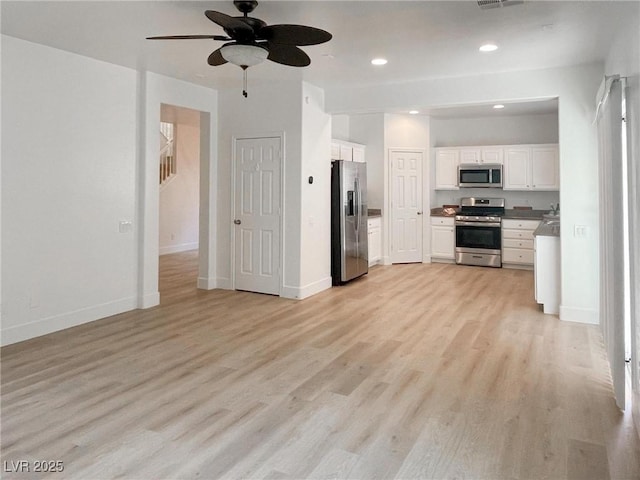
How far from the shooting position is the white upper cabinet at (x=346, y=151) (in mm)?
7453

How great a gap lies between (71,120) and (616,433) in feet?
16.6

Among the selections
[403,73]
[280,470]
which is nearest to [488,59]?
[403,73]

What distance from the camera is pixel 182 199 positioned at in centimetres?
1093

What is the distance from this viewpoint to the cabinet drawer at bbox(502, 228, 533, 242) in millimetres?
8117

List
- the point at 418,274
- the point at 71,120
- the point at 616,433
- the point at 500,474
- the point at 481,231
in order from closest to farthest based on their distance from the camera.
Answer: the point at 500,474 < the point at 616,433 < the point at 71,120 < the point at 418,274 < the point at 481,231

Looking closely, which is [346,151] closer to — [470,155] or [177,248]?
[470,155]

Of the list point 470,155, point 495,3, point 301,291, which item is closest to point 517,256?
point 470,155

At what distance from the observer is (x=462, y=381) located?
128 inches

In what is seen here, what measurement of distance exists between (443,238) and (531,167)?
1986 mm

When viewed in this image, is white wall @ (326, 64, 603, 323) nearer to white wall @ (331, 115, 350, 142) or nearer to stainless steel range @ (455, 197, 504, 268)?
stainless steel range @ (455, 197, 504, 268)

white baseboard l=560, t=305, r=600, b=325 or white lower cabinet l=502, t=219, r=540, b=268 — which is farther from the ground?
white lower cabinet l=502, t=219, r=540, b=268

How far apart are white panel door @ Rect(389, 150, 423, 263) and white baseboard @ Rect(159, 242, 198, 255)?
5.12m

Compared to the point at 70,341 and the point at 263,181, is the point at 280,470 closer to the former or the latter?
the point at 70,341

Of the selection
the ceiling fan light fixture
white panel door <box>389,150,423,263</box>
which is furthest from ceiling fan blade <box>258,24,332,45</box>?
white panel door <box>389,150,423,263</box>
